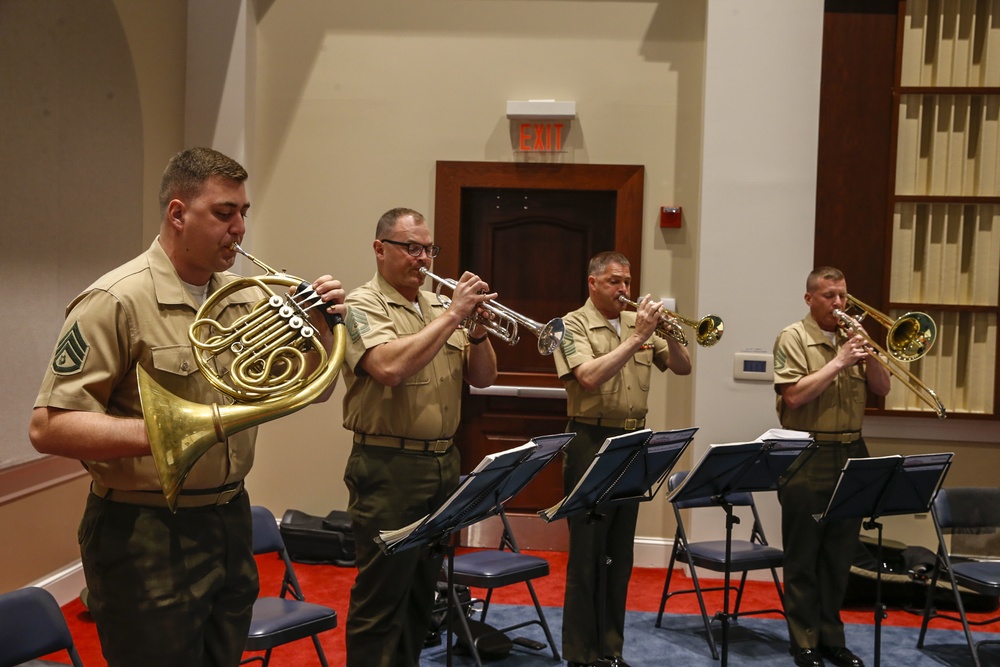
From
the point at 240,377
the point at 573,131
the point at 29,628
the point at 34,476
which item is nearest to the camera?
the point at 240,377

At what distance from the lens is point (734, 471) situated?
380 cm

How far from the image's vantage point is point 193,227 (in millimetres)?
2217

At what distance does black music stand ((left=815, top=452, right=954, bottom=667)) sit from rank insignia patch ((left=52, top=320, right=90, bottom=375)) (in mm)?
2838

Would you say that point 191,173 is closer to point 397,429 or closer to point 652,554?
point 397,429

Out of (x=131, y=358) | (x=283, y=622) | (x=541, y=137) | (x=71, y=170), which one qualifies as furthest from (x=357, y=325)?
(x=541, y=137)

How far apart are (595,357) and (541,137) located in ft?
7.83

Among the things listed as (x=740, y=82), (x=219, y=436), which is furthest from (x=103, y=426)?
(x=740, y=82)

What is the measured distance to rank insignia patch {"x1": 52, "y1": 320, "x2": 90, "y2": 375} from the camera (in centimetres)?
203

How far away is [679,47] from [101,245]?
3.79 meters

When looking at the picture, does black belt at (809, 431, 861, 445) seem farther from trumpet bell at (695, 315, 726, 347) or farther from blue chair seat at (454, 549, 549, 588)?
blue chair seat at (454, 549, 549, 588)

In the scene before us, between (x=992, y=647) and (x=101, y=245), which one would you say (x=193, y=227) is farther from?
(x=992, y=647)

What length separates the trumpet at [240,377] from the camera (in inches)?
73.6

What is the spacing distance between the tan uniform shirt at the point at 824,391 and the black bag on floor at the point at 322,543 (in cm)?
274

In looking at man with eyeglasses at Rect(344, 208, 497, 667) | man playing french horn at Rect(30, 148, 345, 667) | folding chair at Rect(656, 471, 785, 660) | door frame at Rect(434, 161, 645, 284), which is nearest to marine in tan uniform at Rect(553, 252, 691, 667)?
folding chair at Rect(656, 471, 785, 660)
